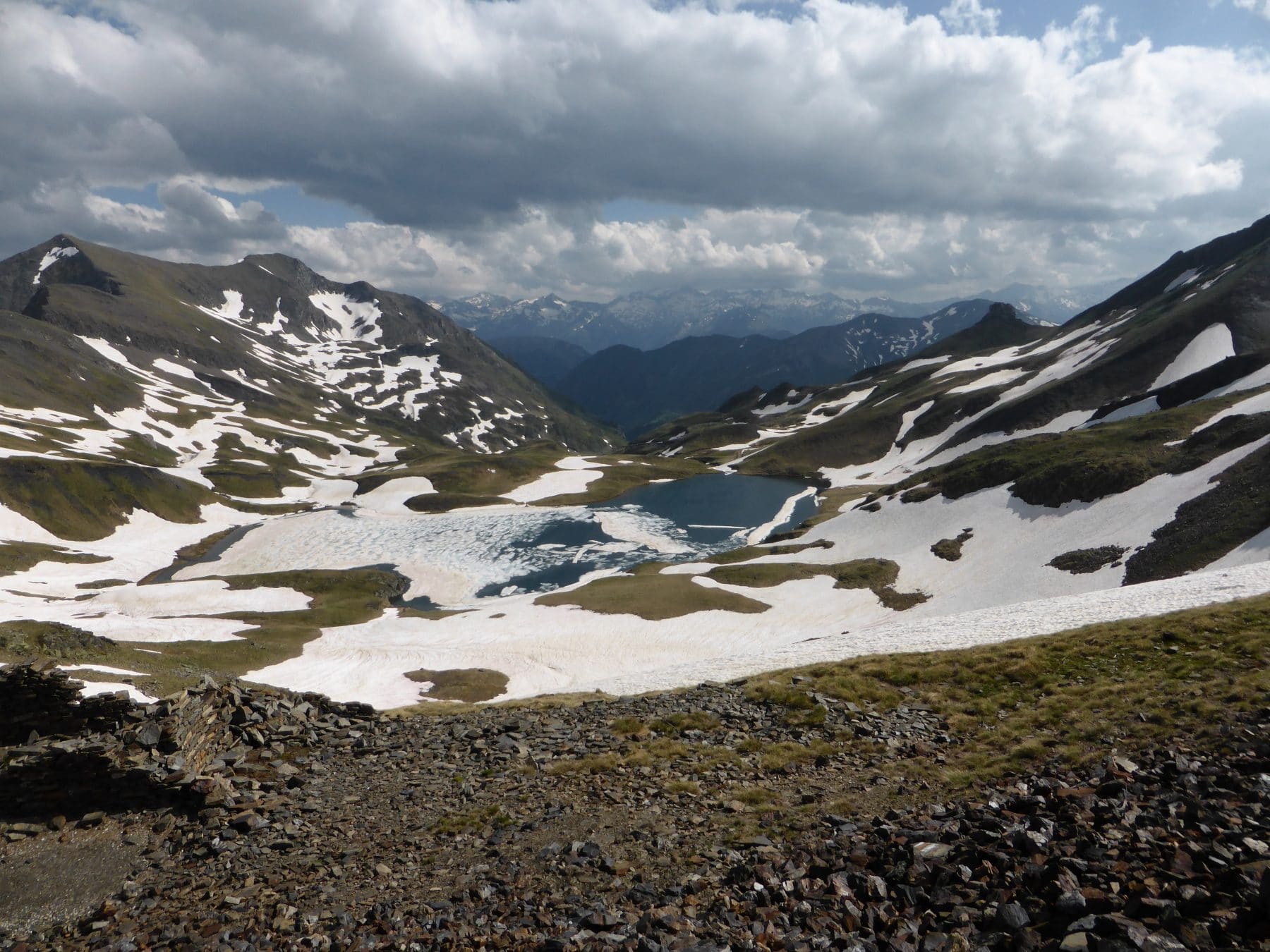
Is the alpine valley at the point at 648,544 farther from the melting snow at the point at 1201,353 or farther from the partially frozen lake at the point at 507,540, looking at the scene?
the partially frozen lake at the point at 507,540

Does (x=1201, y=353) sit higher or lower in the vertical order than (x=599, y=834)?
higher

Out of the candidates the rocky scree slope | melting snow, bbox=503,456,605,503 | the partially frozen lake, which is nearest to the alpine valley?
the partially frozen lake

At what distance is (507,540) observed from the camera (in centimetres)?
12056

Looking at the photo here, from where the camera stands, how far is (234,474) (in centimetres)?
16138

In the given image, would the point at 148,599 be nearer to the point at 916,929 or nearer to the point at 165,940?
the point at 165,940

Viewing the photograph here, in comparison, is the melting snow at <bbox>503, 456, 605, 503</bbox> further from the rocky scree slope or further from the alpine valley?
the rocky scree slope

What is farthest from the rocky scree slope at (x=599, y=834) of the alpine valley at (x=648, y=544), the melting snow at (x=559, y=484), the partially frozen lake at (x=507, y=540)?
the melting snow at (x=559, y=484)

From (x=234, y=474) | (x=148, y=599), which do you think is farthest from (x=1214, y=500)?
(x=234, y=474)

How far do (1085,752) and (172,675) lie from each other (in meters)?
43.2

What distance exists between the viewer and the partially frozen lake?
100500 mm

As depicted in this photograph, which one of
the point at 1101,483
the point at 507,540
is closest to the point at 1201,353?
the point at 1101,483

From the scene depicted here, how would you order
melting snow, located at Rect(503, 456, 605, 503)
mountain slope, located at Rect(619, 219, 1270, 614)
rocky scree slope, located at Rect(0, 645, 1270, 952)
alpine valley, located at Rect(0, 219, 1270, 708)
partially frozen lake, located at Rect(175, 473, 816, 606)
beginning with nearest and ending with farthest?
rocky scree slope, located at Rect(0, 645, 1270, 952)
alpine valley, located at Rect(0, 219, 1270, 708)
mountain slope, located at Rect(619, 219, 1270, 614)
partially frozen lake, located at Rect(175, 473, 816, 606)
melting snow, located at Rect(503, 456, 605, 503)

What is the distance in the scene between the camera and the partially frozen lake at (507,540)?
100500 millimetres

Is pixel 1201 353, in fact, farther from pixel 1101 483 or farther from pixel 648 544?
pixel 648 544
